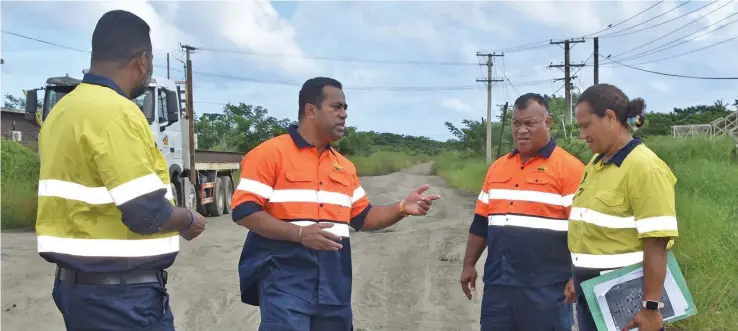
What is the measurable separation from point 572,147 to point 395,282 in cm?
1342

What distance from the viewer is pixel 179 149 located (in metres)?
14.9

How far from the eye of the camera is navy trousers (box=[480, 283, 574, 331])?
3.92 metres

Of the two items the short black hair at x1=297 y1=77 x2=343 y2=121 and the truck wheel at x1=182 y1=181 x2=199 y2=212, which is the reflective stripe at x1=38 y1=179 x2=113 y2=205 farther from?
the truck wheel at x1=182 y1=181 x2=199 y2=212

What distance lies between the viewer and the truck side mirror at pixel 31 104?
11.4 m

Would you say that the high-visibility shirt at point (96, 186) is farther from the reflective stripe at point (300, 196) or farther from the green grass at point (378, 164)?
the green grass at point (378, 164)

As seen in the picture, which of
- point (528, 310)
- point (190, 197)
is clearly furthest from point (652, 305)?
point (190, 197)

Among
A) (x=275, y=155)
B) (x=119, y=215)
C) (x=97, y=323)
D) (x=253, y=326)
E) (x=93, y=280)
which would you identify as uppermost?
(x=275, y=155)

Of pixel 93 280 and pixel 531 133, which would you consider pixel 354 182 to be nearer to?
pixel 531 133

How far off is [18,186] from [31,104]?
4816mm

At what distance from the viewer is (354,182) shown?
4059 mm

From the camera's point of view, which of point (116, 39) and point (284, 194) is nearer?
point (116, 39)

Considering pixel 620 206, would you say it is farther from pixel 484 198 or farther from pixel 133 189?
pixel 133 189

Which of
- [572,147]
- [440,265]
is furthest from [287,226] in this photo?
[572,147]

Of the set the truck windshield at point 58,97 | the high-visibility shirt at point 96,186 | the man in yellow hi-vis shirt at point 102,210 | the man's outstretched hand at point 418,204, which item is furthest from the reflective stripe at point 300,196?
the truck windshield at point 58,97
